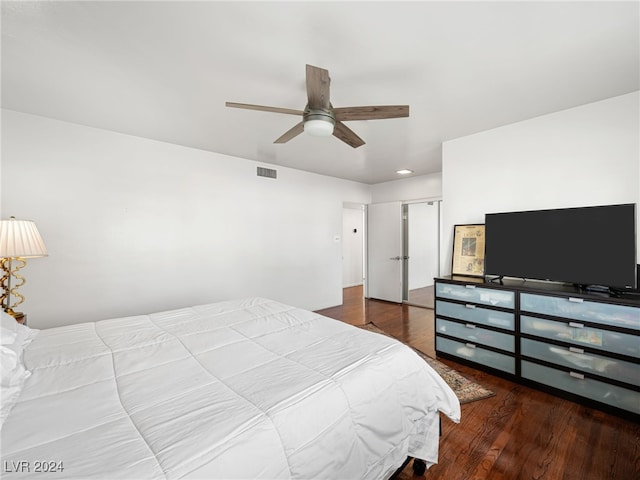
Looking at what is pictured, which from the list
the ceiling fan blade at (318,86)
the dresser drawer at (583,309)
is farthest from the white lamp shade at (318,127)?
the dresser drawer at (583,309)

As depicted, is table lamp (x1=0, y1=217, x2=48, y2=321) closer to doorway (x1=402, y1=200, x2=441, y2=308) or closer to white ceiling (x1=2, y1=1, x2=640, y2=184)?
white ceiling (x1=2, y1=1, x2=640, y2=184)

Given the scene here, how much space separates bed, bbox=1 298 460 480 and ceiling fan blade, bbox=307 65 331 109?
1521 millimetres

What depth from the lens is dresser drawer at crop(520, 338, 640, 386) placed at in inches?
78.9

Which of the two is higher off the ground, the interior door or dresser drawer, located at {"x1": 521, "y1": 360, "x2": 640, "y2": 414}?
the interior door

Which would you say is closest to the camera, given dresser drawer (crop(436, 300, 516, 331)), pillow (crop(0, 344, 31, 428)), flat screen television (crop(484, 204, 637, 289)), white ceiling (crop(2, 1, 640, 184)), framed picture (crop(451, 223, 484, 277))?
pillow (crop(0, 344, 31, 428))

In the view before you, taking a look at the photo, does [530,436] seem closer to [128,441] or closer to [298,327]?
[298,327]

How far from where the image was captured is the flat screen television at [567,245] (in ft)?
6.90

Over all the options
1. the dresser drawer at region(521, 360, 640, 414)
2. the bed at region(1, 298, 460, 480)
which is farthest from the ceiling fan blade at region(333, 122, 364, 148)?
the dresser drawer at region(521, 360, 640, 414)

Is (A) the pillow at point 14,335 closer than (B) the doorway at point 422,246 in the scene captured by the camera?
Yes

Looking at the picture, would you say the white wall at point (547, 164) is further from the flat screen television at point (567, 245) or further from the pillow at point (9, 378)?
the pillow at point (9, 378)

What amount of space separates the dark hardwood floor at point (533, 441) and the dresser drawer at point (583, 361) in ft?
1.03

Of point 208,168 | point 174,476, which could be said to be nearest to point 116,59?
point 208,168

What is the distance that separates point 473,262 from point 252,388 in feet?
9.26

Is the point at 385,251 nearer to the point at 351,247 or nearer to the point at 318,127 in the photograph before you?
the point at 351,247
